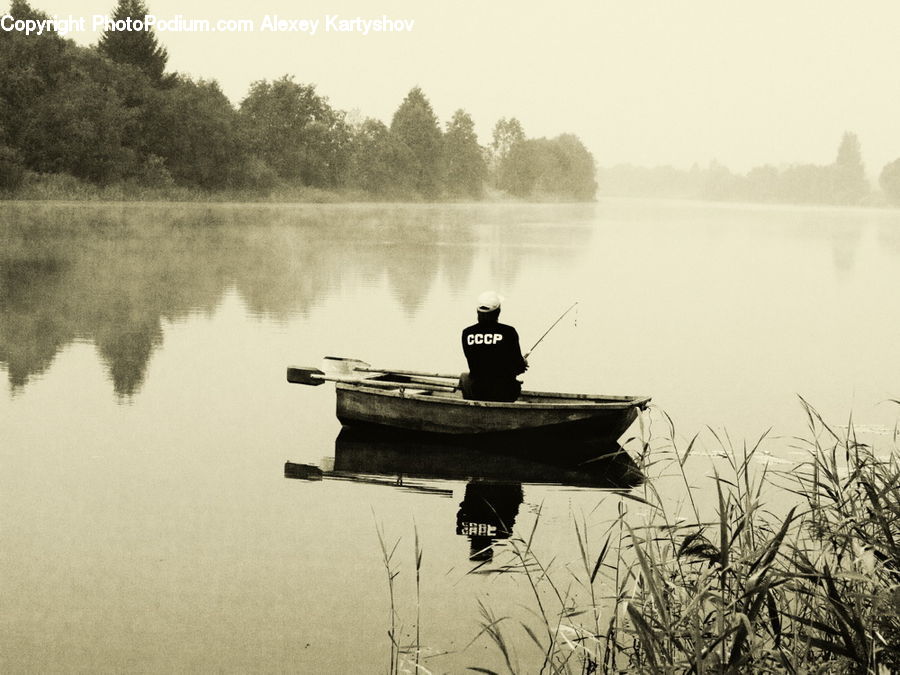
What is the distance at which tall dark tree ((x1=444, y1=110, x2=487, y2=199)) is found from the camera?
421ft

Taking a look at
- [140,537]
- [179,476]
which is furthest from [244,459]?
[140,537]

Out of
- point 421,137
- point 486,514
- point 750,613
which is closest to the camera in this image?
point 750,613

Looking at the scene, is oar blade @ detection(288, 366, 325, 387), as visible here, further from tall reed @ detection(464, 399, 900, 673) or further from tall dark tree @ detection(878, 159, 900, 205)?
tall dark tree @ detection(878, 159, 900, 205)

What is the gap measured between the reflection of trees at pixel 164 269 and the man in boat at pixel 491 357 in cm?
513

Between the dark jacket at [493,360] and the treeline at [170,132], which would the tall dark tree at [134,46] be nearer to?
the treeline at [170,132]

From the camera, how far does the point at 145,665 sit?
5.61 metres

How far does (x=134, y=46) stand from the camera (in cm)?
8075

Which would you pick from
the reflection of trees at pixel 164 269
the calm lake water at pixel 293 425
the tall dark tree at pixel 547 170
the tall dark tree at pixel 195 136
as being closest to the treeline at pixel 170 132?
the tall dark tree at pixel 195 136

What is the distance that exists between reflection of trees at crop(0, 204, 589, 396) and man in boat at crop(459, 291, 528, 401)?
202 inches

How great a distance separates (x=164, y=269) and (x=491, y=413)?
22035 millimetres

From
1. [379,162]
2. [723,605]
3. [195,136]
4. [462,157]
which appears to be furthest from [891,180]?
[723,605]

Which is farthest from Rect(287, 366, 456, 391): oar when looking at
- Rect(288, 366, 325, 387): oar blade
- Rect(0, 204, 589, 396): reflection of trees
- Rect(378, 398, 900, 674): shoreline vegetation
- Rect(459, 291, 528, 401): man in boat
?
Rect(378, 398, 900, 674): shoreline vegetation

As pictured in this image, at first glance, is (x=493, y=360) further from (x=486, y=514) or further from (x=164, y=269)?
(x=164, y=269)

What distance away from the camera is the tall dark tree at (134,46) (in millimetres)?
80562
